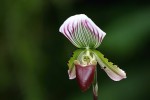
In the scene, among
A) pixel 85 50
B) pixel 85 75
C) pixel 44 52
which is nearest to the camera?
pixel 85 75

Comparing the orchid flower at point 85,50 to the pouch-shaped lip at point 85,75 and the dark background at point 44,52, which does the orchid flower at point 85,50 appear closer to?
the pouch-shaped lip at point 85,75

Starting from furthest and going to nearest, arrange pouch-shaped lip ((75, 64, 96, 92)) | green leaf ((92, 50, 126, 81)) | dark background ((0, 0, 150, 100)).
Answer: dark background ((0, 0, 150, 100)) → green leaf ((92, 50, 126, 81)) → pouch-shaped lip ((75, 64, 96, 92))

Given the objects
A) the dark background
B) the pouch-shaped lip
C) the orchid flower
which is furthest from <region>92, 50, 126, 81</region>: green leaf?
the dark background

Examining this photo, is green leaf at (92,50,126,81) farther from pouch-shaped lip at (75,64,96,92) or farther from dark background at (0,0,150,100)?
dark background at (0,0,150,100)

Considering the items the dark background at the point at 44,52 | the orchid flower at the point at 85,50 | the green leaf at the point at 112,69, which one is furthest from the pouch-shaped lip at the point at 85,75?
the dark background at the point at 44,52

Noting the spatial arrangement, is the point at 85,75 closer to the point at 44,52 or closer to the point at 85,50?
the point at 85,50

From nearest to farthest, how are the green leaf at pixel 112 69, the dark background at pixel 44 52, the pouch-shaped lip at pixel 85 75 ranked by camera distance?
the pouch-shaped lip at pixel 85 75, the green leaf at pixel 112 69, the dark background at pixel 44 52

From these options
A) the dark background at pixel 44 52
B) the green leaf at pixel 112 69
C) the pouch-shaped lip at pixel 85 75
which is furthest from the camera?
the dark background at pixel 44 52

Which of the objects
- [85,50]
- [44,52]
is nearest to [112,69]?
[85,50]
